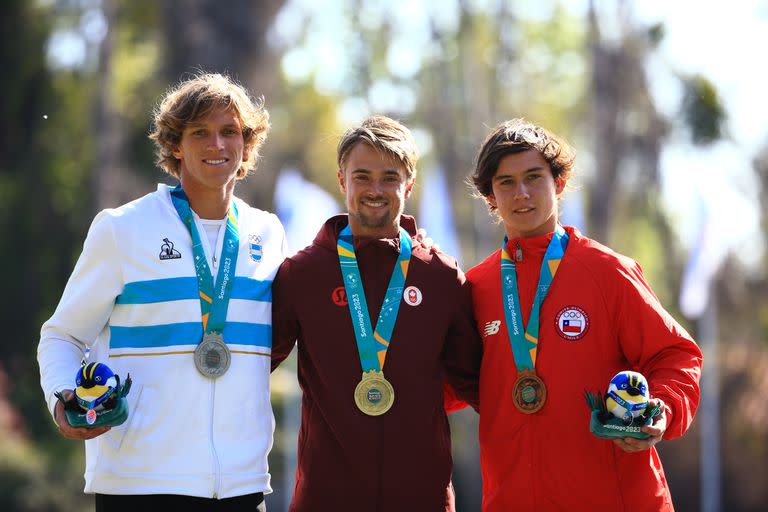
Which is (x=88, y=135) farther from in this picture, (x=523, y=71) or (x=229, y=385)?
(x=229, y=385)

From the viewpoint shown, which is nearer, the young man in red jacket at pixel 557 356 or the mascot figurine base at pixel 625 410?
the mascot figurine base at pixel 625 410

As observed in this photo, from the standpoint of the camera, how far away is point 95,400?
158 inches

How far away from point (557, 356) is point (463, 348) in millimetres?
443

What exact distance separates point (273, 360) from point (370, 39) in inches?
907

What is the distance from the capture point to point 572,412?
4.55 meters

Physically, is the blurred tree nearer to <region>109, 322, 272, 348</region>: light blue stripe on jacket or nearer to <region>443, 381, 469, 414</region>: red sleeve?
<region>443, 381, 469, 414</region>: red sleeve

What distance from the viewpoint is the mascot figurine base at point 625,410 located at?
4117 mm

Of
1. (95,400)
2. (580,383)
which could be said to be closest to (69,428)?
(95,400)

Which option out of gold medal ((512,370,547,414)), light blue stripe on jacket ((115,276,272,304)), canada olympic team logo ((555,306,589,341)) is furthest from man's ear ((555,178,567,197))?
light blue stripe on jacket ((115,276,272,304))

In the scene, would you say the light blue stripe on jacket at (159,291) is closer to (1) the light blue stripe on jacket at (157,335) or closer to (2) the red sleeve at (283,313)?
(1) the light blue stripe on jacket at (157,335)

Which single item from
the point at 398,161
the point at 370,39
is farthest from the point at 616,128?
the point at 398,161

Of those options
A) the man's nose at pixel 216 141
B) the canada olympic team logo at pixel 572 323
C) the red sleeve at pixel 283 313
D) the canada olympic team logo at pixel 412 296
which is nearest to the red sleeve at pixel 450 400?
the canada olympic team logo at pixel 412 296

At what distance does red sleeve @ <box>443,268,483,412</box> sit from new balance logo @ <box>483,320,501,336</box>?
6 cm

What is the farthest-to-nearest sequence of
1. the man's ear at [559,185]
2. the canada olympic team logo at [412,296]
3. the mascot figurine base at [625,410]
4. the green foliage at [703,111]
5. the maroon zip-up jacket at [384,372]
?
the green foliage at [703,111] → the man's ear at [559,185] → the canada olympic team logo at [412,296] → the maroon zip-up jacket at [384,372] → the mascot figurine base at [625,410]
